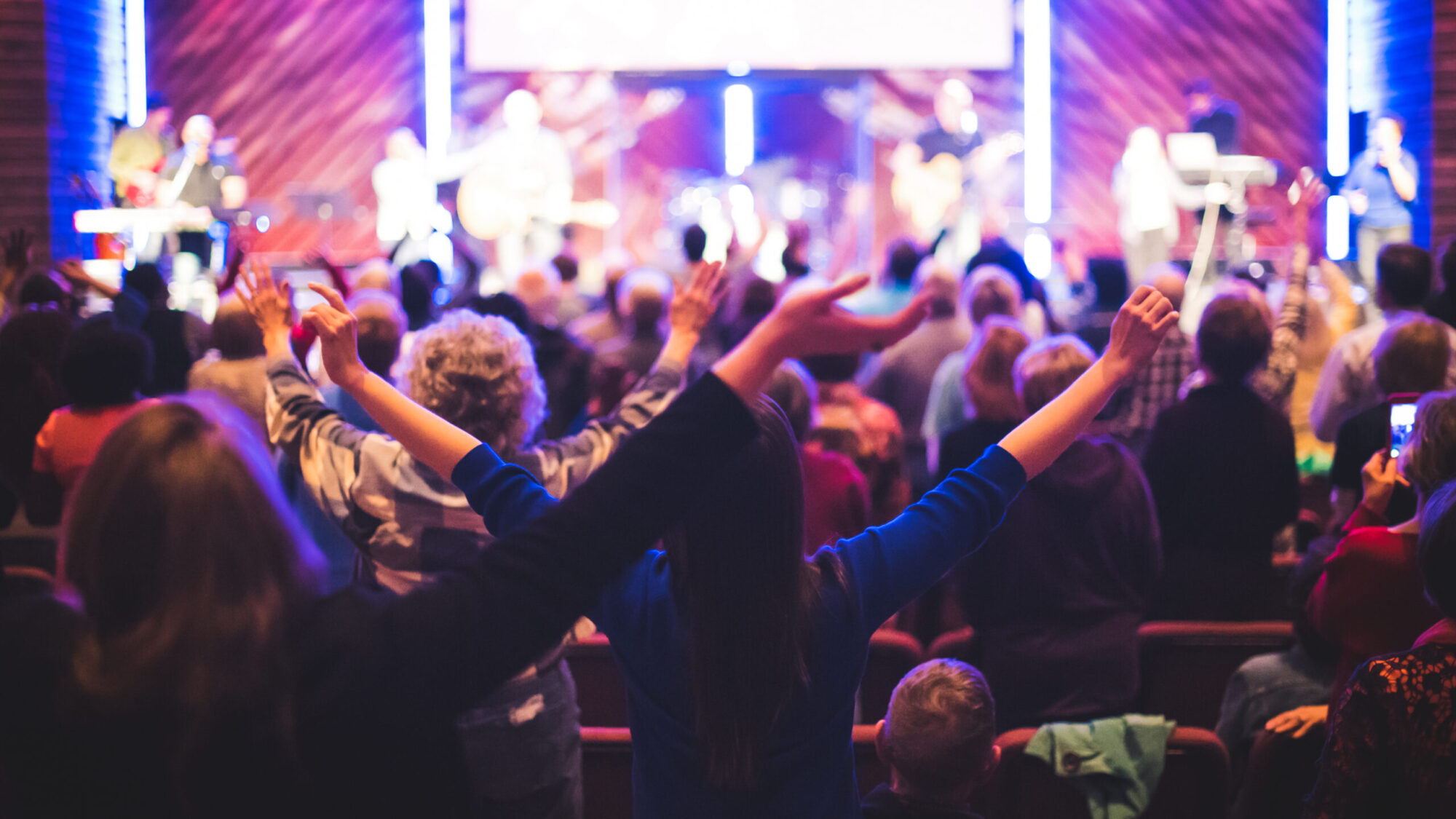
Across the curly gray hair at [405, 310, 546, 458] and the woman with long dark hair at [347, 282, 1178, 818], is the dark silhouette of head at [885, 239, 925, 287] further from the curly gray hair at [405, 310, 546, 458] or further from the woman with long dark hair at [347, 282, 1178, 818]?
the woman with long dark hair at [347, 282, 1178, 818]

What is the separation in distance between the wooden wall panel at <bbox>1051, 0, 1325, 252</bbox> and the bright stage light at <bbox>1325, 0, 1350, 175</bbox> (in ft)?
0.20

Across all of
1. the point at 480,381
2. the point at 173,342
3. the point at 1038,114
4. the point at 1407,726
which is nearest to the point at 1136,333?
the point at 1407,726

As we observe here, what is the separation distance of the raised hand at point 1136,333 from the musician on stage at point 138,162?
7.91 meters

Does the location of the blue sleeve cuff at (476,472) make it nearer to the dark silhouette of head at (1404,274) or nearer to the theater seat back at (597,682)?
the theater seat back at (597,682)

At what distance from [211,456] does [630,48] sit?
941 cm

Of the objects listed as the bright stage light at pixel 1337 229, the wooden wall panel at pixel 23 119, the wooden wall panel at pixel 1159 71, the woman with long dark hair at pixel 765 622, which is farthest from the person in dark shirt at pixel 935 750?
the wooden wall panel at pixel 1159 71

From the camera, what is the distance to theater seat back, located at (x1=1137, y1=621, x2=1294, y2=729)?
7.44 ft

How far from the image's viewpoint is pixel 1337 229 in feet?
30.1

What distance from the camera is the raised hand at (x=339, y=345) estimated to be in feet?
4.74

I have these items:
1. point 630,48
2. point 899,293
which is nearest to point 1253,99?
point 630,48

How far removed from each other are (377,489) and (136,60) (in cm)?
994

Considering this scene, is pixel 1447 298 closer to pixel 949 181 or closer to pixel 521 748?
pixel 521 748

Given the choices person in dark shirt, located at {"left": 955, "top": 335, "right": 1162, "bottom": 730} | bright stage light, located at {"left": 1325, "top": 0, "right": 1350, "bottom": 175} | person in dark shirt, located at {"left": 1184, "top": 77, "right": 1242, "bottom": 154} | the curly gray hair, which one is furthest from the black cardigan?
bright stage light, located at {"left": 1325, "top": 0, "right": 1350, "bottom": 175}

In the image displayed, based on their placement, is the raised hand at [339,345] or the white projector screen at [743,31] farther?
the white projector screen at [743,31]
